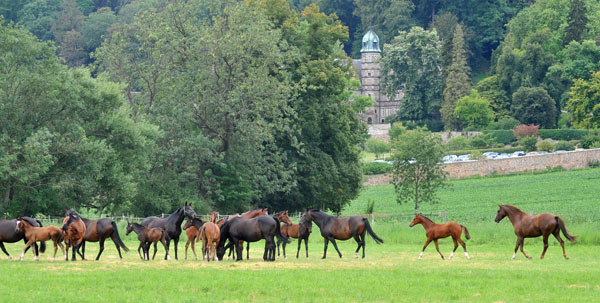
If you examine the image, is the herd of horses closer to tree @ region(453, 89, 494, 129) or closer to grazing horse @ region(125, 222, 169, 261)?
grazing horse @ region(125, 222, 169, 261)

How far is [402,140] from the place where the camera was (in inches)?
2527

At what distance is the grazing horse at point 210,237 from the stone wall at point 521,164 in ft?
218

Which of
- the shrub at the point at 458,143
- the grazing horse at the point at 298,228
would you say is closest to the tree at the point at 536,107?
the shrub at the point at 458,143

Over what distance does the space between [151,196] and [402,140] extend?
18.0 metres

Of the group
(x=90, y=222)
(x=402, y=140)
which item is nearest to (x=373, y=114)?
(x=402, y=140)

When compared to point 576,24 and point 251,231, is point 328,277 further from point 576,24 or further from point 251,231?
point 576,24

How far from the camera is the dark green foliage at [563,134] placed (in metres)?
116

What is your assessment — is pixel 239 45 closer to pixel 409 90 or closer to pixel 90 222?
pixel 90 222

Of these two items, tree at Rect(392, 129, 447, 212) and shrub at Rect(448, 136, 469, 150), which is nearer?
tree at Rect(392, 129, 447, 212)

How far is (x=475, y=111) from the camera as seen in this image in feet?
430

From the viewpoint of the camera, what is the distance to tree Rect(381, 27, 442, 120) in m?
149

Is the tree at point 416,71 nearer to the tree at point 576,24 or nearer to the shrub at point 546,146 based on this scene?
A: the tree at point 576,24

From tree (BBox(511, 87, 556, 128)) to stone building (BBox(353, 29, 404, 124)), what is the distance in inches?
2006

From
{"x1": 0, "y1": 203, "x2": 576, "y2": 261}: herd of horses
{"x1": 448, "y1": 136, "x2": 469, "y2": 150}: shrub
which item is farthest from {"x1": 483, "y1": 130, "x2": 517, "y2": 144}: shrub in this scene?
{"x1": 0, "y1": 203, "x2": 576, "y2": 261}: herd of horses
